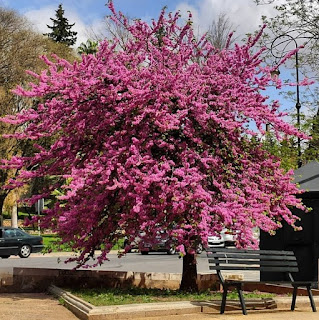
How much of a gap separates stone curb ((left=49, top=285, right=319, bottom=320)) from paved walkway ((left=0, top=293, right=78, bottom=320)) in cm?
20

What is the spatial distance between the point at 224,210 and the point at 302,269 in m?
2.53

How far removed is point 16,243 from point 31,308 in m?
21.3

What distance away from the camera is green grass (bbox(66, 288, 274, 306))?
1012cm

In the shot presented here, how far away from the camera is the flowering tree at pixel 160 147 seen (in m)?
10.7

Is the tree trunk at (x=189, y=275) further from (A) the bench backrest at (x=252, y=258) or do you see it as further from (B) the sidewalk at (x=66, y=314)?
(B) the sidewalk at (x=66, y=314)

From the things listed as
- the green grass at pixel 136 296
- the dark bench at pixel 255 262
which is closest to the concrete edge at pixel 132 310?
the green grass at pixel 136 296

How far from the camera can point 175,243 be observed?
36.5ft

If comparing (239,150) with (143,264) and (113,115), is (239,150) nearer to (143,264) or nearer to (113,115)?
(113,115)

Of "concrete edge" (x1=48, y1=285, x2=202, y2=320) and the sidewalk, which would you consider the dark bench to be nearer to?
the sidewalk

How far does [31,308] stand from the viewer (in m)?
10.2

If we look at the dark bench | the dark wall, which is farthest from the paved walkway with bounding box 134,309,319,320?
the dark wall

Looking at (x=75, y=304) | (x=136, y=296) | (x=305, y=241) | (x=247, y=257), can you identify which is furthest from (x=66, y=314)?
(x=305, y=241)

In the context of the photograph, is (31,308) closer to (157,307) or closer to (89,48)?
(157,307)

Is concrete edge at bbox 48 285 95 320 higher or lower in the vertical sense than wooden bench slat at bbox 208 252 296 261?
lower
